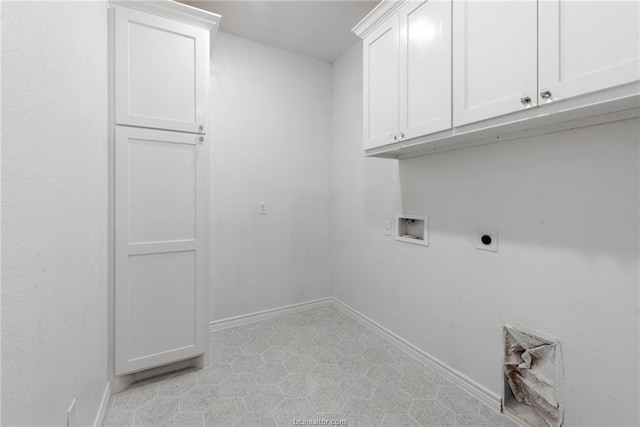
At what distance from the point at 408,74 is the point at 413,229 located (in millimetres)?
1070

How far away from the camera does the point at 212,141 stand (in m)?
2.49

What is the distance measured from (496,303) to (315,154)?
6.87 ft

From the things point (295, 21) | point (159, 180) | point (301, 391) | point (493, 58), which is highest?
point (295, 21)

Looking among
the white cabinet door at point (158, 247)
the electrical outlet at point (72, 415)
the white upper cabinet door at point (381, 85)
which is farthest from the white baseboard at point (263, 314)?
the white upper cabinet door at point (381, 85)

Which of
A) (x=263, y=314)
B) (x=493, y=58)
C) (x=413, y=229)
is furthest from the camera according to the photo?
(x=263, y=314)

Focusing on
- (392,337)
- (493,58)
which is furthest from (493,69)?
(392,337)

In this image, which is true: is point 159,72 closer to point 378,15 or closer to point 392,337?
point 378,15

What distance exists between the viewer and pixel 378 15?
5.89ft

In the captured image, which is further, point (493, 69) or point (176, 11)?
point (176, 11)

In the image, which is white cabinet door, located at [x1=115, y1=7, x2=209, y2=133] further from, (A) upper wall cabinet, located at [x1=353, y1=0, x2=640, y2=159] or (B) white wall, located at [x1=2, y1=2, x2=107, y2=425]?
(A) upper wall cabinet, located at [x1=353, y1=0, x2=640, y2=159]

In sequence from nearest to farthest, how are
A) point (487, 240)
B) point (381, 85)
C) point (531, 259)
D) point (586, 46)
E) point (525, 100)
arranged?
point (586, 46) < point (525, 100) < point (531, 259) < point (487, 240) < point (381, 85)

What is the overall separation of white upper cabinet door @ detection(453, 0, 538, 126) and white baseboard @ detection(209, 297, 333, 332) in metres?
2.25

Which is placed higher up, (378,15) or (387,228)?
(378,15)

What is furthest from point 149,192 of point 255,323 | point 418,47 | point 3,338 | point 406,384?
point 406,384
